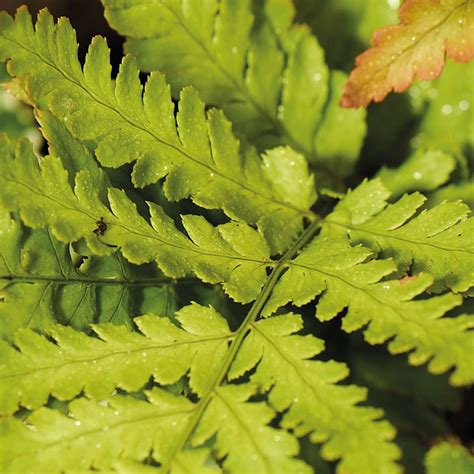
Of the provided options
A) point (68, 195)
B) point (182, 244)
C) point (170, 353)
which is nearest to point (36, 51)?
point (68, 195)

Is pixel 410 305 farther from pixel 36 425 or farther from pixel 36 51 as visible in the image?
Answer: pixel 36 51

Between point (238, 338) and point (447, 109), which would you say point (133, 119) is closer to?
point (238, 338)

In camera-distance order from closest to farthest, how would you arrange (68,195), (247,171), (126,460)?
1. (126,460)
2. (68,195)
3. (247,171)

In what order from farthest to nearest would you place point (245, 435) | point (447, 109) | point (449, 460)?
point (447, 109) → point (449, 460) → point (245, 435)

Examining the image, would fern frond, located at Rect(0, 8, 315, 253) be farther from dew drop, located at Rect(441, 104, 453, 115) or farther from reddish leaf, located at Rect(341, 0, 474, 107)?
dew drop, located at Rect(441, 104, 453, 115)

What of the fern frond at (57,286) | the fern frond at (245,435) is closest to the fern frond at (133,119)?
the fern frond at (57,286)

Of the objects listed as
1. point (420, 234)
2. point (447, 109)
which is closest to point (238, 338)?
point (420, 234)

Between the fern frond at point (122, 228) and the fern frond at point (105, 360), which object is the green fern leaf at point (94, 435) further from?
the fern frond at point (122, 228)
